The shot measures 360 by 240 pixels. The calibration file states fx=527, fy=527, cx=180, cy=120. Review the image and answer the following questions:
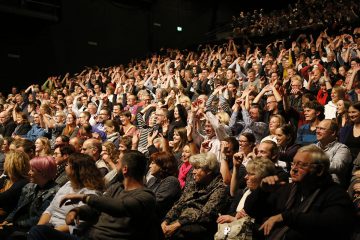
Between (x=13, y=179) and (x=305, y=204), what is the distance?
2609 millimetres

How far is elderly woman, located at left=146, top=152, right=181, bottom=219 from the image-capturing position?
3.88 m

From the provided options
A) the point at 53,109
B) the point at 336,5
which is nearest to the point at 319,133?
the point at 53,109

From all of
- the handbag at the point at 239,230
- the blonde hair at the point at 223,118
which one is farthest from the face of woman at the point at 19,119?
the handbag at the point at 239,230

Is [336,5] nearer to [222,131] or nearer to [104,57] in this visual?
[104,57]

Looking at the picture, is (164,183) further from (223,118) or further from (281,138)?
(223,118)

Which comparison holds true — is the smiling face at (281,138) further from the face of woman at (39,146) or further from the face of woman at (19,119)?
the face of woman at (19,119)

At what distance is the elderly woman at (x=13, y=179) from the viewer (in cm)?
412

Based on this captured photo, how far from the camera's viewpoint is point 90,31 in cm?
1474

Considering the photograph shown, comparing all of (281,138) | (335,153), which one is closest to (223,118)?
(281,138)

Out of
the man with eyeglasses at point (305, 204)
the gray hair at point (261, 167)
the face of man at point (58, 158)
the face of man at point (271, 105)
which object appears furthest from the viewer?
the face of man at point (271, 105)

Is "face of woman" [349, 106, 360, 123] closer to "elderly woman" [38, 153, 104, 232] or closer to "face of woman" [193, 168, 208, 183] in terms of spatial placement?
"face of woman" [193, 168, 208, 183]

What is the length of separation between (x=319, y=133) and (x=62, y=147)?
236 centimetres

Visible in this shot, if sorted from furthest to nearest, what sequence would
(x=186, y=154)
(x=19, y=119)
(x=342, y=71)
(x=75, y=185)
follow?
(x=19, y=119)
(x=342, y=71)
(x=186, y=154)
(x=75, y=185)

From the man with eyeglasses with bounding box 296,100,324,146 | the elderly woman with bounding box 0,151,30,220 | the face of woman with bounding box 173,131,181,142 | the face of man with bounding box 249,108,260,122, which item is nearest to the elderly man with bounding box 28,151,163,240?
the elderly woman with bounding box 0,151,30,220
